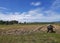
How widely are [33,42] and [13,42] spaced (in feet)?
5.75

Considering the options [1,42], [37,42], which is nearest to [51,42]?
[37,42]

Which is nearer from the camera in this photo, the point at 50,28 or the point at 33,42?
the point at 33,42

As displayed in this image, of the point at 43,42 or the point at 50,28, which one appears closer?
the point at 43,42

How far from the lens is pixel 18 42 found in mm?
14070

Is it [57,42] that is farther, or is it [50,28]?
[50,28]

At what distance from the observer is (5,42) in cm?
1446

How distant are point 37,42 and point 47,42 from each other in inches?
34.2

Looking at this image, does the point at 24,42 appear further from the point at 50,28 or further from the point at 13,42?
the point at 50,28

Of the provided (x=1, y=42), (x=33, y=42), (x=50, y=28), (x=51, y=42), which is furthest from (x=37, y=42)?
(x=50, y=28)

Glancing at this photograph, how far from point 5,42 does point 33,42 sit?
2528mm

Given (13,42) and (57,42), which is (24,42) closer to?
(13,42)

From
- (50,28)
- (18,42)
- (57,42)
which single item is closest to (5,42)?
(18,42)

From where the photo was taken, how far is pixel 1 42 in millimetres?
14523

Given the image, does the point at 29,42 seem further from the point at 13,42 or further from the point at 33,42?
the point at 13,42
